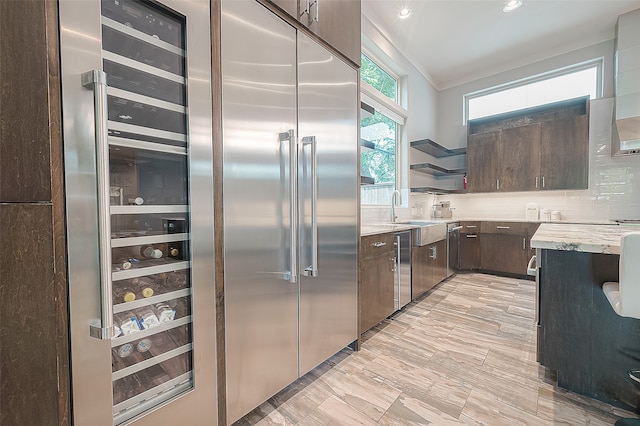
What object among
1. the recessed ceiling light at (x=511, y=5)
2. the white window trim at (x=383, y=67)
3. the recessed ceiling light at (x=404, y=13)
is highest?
the recessed ceiling light at (x=511, y=5)

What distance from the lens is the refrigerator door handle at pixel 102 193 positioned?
0.78 metres

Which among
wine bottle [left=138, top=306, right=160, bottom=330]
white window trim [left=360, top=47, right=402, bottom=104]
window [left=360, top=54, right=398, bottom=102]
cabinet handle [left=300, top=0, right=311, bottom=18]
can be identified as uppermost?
white window trim [left=360, top=47, right=402, bottom=104]

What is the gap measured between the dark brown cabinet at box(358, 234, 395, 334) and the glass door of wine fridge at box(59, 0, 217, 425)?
1279 millimetres

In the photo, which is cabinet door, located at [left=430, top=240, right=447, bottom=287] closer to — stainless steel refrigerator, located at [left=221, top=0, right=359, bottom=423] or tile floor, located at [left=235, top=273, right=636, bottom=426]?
tile floor, located at [left=235, top=273, right=636, bottom=426]

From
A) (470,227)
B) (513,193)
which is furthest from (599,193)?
(470,227)

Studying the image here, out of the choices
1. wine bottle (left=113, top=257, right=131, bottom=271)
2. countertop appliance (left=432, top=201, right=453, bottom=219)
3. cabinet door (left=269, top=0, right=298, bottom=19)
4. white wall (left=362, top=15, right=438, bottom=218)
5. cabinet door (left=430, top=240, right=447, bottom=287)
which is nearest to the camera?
wine bottle (left=113, top=257, right=131, bottom=271)

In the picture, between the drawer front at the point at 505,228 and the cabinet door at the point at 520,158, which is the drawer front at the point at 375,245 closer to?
the drawer front at the point at 505,228

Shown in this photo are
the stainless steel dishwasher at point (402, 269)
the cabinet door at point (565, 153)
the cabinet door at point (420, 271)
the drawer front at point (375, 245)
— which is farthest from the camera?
the cabinet door at point (565, 153)

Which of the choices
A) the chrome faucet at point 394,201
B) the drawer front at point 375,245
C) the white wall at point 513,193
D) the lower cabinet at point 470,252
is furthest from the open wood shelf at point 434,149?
the drawer front at point 375,245

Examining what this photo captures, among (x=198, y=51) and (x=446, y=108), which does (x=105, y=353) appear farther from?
(x=446, y=108)

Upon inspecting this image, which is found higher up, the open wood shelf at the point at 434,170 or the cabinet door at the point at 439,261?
the open wood shelf at the point at 434,170

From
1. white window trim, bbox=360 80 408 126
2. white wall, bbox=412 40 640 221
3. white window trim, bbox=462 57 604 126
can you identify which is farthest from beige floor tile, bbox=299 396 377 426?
white window trim, bbox=462 57 604 126

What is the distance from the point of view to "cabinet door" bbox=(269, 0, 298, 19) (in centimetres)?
137

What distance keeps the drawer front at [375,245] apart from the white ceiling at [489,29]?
8.53 ft
